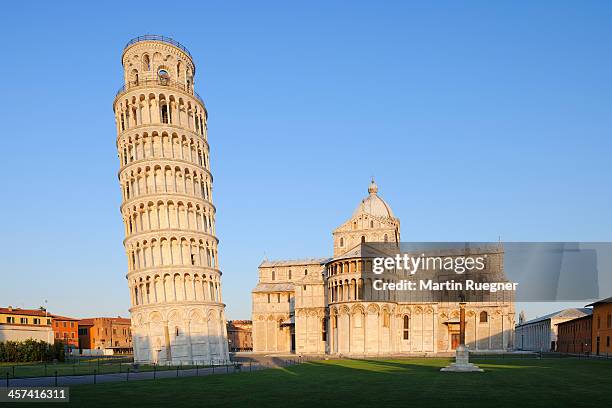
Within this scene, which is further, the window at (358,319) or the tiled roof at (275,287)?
the tiled roof at (275,287)

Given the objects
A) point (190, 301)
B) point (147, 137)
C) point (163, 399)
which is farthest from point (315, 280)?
point (163, 399)

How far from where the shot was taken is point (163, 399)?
22.7 m

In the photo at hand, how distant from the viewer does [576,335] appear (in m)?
90.8

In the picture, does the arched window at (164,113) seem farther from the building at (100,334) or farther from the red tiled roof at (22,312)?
the building at (100,334)

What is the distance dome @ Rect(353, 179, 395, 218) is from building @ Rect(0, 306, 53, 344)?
5217 cm

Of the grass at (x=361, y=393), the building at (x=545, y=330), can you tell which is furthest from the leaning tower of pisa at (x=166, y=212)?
the building at (x=545, y=330)

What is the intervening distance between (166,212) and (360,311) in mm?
32929

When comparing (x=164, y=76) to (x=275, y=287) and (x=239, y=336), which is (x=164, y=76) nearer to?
(x=275, y=287)

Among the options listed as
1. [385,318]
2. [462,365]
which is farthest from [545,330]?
[462,365]

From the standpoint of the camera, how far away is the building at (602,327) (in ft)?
239

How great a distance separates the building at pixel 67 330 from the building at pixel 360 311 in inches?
1643

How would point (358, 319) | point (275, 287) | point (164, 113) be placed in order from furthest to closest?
point (275, 287) → point (358, 319) → point (164, 113)

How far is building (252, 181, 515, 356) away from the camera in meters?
76.4

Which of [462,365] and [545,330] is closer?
[462,365]
